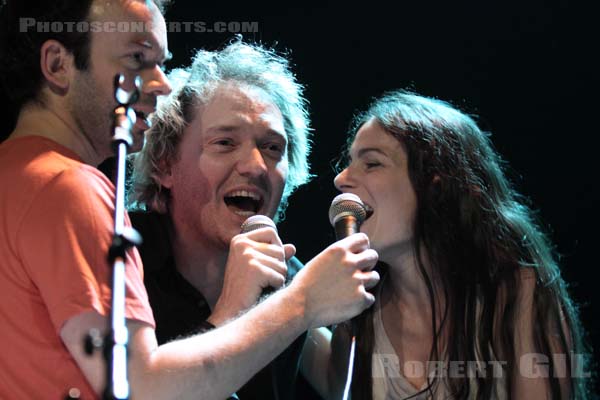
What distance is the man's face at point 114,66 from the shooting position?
154 cm

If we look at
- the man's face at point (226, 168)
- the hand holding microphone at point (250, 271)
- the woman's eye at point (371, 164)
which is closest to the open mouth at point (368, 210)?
the woman's eye at point (371, 164)

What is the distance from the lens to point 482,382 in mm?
2139

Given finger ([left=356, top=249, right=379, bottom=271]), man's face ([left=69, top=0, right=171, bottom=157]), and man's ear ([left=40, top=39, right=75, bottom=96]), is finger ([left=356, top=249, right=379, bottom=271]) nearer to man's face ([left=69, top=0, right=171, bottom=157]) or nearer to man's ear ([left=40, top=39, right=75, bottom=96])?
man's face ([left=69, top=0, right=171, bottom=157])

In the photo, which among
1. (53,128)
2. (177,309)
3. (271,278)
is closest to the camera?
(53,128)

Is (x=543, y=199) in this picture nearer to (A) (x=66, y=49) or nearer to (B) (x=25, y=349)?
(A) (x=66, y=49)

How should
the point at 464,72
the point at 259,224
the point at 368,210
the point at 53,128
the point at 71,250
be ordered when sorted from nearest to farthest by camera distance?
the point at 71,250 < the point at 53,128 < the point at 259,224 < the point at 368,210 < the point at 464,72

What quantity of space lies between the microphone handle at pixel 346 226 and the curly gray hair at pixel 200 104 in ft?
2.32

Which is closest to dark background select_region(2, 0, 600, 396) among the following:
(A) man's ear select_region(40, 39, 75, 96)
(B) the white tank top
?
(B) the white tank top

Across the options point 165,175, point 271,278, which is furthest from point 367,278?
point 165,175

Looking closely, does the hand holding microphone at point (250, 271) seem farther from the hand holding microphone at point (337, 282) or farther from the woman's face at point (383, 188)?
the woman's face at point (383, 188)

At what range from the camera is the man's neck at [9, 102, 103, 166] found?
1.49 metres

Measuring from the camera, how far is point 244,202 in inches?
94.2

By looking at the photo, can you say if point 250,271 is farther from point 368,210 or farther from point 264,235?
point 368,210

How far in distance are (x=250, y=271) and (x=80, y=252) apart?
1.92ft
